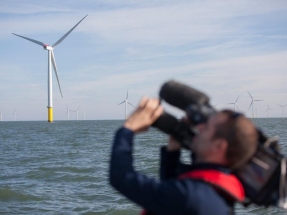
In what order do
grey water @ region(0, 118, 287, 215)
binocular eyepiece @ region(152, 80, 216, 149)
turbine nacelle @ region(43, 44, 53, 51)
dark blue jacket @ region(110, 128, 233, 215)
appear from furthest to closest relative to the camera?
turbine nacelle @ region(43, 44, 53, 51) → grey water @ region(0, 118, 287, 215) → binocular eyepiece @ region(152, 80, 216, 149) → dark blue jacket @ region(110, 128, 233, 215)

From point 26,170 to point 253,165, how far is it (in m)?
20.2

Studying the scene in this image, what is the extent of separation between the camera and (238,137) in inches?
87.8

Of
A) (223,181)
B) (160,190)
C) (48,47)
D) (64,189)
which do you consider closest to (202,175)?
(223,181)

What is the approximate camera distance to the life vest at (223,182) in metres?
2.27

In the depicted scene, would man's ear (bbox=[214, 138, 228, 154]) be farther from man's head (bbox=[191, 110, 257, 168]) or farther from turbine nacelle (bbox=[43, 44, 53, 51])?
turbine nacelle (bbox=[43, 44, 53, 51])

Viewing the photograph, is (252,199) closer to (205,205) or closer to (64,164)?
(205,205)

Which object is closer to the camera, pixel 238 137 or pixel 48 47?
pixel 238 137

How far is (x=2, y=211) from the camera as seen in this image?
13.0 m

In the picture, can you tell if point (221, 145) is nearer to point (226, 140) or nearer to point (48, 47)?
point (226, 140)

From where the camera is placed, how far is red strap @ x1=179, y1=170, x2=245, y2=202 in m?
2.27

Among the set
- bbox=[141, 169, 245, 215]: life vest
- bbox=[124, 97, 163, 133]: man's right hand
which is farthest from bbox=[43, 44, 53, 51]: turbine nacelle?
bbox=[141, 169, 245, 215]: life vest

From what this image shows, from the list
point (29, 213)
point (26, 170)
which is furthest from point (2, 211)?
point (26, 170)

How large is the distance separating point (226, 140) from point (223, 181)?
189 millimetres

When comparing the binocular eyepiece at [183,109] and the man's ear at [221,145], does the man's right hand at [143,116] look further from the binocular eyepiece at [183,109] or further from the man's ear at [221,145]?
the man's ear at [221,145]
